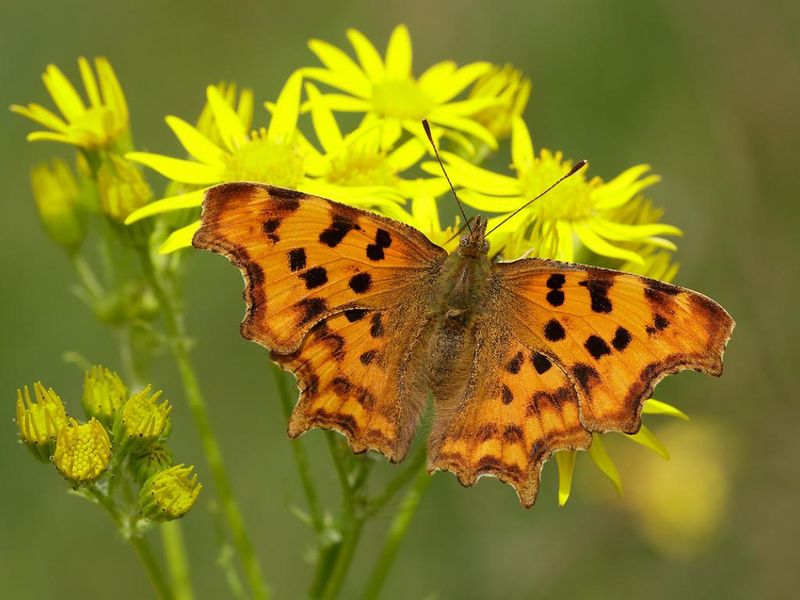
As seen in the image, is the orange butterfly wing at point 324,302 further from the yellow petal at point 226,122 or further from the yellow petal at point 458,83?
the yellow petal at point 458,83

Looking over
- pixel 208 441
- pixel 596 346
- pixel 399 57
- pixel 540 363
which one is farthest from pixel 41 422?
pixel 399 57

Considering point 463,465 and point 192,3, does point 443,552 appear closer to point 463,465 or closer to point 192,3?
point 463,465

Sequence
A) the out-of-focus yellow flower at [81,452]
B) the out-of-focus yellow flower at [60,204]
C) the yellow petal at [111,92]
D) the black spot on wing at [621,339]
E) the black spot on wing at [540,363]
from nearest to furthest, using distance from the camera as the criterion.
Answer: the out-of-focus yellow flower at [81,452], the black spot on wing at [621,339], the black spot on wing at [540,363], the yellow petal at [111,92], the out-of-focus yellow flower at [60,204]

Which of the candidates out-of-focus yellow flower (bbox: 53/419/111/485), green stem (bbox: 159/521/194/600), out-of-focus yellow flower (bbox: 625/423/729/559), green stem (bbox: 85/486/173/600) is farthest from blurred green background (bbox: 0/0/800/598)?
out-of-focus yellow flower (bbox: 53/419/111/485)

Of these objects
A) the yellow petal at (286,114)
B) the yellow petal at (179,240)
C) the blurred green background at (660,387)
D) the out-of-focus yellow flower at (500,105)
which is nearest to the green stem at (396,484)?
the yellow petal at (179,240)

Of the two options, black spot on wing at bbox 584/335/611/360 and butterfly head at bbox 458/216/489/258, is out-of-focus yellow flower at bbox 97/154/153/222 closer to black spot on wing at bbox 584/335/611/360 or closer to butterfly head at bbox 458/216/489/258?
butterfly head at bbox 458/216/489/258

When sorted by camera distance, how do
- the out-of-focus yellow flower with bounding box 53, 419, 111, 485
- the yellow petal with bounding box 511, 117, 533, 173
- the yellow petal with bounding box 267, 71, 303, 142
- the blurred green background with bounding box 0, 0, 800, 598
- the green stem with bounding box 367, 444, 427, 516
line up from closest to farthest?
1. the out-of-focus yellow flower with bounding box 53, 419, 111, 485
2. the green stem with bounding box 367, 444, 427, 516
3. the yellow petal with bounding box 267, 71, 303, 142
4. the yellow petal with bounding box 511, 117, 533, 173
5. the blurred green background with bounding box 0, 0, 800, 598
